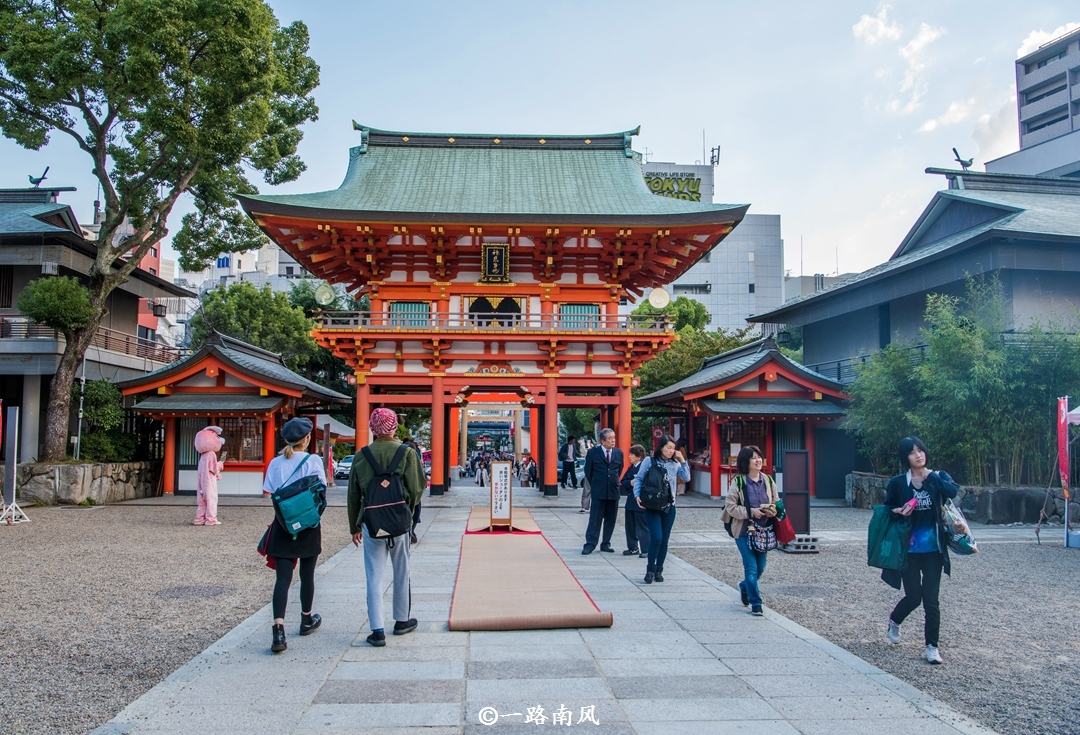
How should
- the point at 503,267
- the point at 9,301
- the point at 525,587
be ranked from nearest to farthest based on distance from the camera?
the point at 525,587 < the point at 503,267 < the point at 9,301

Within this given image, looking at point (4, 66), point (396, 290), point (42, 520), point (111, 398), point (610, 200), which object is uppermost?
point (4, 66)

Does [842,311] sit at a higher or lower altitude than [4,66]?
lower

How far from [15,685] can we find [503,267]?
1645 cm

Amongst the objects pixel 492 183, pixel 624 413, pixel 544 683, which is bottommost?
pixel 544 683

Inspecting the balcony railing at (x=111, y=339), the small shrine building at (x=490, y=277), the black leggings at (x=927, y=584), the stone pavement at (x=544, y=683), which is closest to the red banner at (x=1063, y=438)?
the stone pavement at (x=544, y=683)

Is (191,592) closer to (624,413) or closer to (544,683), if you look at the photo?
(544,683)

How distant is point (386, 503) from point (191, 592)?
3840mm

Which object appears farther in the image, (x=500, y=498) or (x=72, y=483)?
(x=72, y=483)

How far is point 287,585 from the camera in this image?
591 cm

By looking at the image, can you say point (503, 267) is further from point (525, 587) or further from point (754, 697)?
point (754, 697)

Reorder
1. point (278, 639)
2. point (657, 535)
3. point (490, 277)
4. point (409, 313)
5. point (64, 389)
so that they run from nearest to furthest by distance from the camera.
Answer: point (278, 639) < point (657, 535) < point (64, 389) < point (409, 313) < point (490, 277)

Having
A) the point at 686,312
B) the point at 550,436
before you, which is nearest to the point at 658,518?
the point at 550,436

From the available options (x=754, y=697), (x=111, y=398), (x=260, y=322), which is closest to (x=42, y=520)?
(x=111, y=398)

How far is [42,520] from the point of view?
52.1ft
